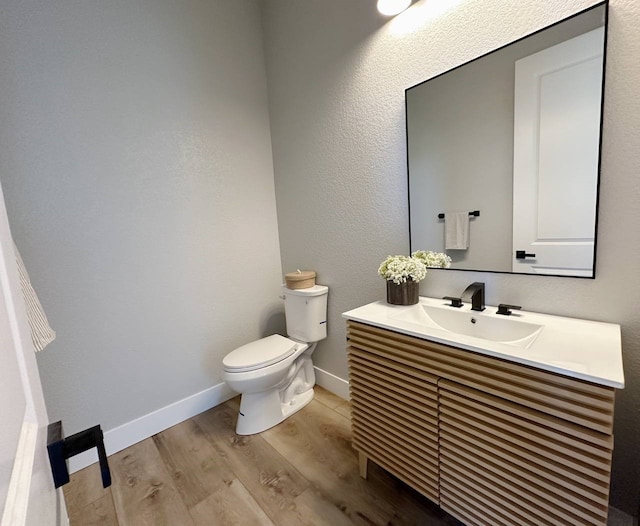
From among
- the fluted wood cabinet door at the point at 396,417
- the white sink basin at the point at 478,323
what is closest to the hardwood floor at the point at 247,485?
the fluted wood cabinet door at the point at 396,417

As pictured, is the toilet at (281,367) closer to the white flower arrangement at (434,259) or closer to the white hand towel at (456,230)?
the white flower arrangement at (434,259)

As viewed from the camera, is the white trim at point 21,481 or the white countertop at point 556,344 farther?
the white countertop at point 556,344

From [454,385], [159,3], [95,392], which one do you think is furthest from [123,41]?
[454,385]

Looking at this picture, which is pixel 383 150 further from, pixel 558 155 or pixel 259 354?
pixel 259 354

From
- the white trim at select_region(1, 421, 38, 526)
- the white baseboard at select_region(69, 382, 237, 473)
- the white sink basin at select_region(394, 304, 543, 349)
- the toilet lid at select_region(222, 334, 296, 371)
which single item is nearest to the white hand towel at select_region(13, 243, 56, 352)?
the white trim at select_region(1, 421, 38, 526)

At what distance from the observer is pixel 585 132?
1059 millimetres

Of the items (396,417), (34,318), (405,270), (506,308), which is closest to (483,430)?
(396,417)

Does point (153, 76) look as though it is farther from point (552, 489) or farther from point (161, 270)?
point (552, 489)

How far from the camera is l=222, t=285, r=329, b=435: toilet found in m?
1.77

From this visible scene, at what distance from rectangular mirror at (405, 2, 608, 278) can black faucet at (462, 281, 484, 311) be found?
12 cm

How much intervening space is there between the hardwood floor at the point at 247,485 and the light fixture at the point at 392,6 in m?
2.23

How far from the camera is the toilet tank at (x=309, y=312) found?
2.03 m

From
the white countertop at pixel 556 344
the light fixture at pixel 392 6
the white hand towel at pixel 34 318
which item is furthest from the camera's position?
the light fixture at pixel 392 6

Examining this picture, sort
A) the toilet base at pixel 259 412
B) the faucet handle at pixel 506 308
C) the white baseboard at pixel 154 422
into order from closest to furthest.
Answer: the faucet handle at pixel 506 308, the white baseboard at pixel 154 422, the toilet base at pixel 259 412
